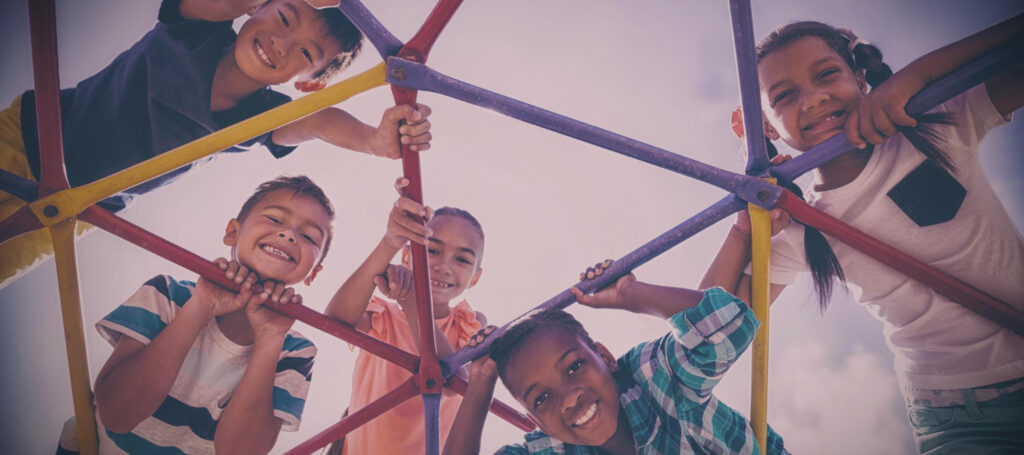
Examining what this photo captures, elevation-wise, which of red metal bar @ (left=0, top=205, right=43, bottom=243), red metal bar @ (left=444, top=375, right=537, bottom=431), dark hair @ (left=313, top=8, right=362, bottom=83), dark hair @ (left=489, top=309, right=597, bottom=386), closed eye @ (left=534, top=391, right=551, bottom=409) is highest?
dark hair @ (left=313, top=8, right=362, bottom=83)

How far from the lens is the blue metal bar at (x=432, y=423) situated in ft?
6.71

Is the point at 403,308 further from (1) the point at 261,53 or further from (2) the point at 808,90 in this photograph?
(2) the point at 808,90

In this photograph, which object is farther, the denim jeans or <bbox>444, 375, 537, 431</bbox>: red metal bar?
<bbox>444, 375, 537, 431</bbox>: red metal bar

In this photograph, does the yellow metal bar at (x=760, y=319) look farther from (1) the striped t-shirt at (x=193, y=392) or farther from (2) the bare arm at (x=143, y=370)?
(2) the bare arm at (x=143, y=370)

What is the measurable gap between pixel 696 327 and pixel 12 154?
2407mm

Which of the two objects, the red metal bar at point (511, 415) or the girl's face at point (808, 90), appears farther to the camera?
the red metal bar at point (511, 415)

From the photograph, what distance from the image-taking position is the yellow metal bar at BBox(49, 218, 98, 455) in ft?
6.25

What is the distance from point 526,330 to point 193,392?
4.05ft

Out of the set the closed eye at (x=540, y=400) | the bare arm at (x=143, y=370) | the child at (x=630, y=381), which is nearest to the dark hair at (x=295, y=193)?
the bare arm at (x=143, y=370)

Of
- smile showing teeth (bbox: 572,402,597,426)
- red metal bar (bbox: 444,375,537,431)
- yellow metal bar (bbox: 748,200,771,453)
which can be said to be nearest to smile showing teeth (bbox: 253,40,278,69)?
red metal bar (bbox: 444,375,537,431)

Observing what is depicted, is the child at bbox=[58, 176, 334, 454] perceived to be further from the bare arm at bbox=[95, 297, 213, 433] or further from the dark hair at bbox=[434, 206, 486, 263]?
the dark hair at bbox=[434, 206, 486, 263]

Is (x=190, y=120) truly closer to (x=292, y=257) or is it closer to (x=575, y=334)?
(x=292, y=257)

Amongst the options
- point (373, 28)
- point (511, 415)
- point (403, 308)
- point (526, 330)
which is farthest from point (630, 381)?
point (373, 28)

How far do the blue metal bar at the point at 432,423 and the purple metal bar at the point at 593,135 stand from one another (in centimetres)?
103
